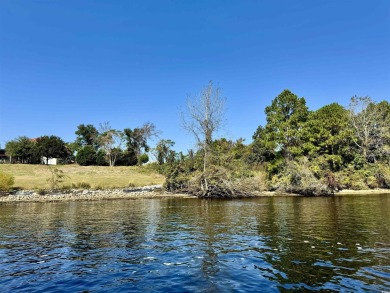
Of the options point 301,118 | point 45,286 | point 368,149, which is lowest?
point 45,286

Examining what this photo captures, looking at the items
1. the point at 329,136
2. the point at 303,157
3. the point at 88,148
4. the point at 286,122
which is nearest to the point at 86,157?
the point at 88,148

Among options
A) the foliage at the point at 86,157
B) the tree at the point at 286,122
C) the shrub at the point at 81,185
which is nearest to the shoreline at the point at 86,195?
the shrub at the point at 81,185

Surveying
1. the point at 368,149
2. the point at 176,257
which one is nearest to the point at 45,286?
the point at 176,257

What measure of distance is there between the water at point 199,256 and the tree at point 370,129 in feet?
130

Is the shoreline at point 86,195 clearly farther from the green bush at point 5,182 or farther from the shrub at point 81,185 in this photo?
the shrub at point 81,185

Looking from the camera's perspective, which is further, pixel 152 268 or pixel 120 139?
pixel 120 139

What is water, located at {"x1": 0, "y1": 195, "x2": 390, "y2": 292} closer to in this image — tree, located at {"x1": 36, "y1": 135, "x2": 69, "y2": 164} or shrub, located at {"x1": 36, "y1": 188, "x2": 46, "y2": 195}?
shrub, located at {"x1": 36, "y1": 188, "x2": 46, "y2": 195}

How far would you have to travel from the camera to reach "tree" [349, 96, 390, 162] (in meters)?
52.9

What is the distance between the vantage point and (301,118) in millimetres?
51500

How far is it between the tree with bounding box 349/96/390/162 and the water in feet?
130

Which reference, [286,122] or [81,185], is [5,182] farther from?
[286,122]

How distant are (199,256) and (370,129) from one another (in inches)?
2141

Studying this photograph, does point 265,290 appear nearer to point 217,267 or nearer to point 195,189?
point 217,267

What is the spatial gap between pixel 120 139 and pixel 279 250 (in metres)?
92.2
